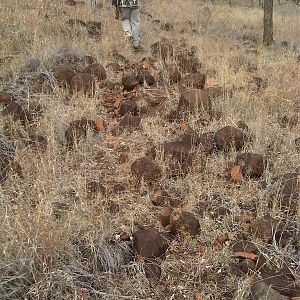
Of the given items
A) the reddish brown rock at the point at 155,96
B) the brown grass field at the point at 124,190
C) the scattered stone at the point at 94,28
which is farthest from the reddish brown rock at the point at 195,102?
the scattered stone at the point at 94,28

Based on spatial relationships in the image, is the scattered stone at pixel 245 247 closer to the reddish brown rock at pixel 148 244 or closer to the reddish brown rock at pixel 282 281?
the reddish brown rock at pixel 282 281

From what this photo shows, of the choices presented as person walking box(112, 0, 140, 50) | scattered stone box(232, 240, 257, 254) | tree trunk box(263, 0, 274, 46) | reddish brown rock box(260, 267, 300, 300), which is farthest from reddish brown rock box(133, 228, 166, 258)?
tree trunk box(263, 0, 274, 46)

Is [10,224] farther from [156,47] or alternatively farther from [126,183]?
[156,47]

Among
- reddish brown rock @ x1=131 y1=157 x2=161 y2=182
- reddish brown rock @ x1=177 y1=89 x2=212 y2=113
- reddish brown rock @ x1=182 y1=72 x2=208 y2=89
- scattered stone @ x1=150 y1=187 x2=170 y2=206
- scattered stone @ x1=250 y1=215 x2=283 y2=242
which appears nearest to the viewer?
scattered stone @ x1=250 y1=215 x2=283 y2=242

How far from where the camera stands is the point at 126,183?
348 centimetres

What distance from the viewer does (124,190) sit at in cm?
336

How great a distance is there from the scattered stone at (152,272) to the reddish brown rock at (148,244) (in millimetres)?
84

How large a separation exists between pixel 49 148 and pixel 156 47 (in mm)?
3844

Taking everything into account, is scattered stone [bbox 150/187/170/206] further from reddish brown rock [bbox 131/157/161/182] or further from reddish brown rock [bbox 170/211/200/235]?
reddish brown rock [bbox 170/211/200/235]

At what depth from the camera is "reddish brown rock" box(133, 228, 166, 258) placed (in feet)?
8.64

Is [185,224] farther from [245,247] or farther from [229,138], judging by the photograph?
[229,138]

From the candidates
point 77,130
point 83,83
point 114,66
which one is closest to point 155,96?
point 83,83

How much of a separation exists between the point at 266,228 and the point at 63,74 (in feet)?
11.3

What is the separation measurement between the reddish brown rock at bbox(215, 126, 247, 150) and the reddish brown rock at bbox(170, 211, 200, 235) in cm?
119
